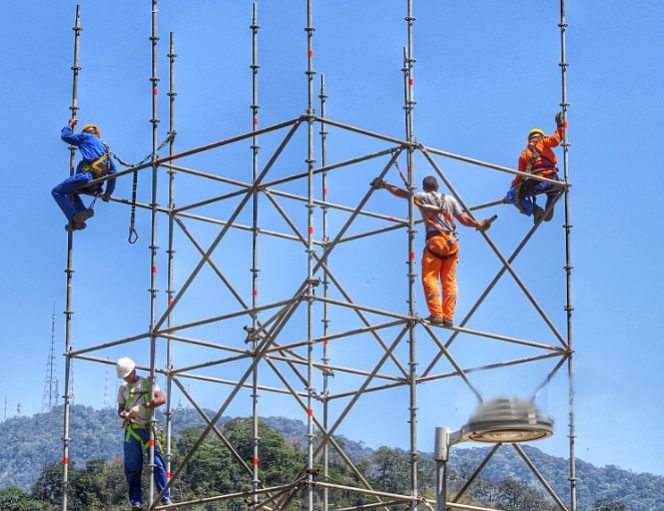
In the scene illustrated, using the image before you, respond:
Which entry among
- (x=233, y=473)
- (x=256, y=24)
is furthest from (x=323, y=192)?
(x=233, y=473)

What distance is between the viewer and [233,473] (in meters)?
60.8

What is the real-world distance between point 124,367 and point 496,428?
7510 millimetres

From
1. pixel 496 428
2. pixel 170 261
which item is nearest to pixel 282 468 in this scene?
pixel 170 261

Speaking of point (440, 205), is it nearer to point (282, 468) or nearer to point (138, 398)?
point (138, 398)

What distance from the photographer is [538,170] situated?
21.3 meters

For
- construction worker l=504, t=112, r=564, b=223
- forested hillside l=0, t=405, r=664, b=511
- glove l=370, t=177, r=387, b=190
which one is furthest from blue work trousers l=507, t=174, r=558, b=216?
forested hillside l=0, t=405, r=664, b=511

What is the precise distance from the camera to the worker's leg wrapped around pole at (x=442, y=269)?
1931cm

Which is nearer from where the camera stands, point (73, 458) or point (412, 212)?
point (412, 212)

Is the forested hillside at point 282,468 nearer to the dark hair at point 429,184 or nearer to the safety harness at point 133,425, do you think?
the safety harness at point 133,425

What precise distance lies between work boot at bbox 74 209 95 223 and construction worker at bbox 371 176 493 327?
4933 mm

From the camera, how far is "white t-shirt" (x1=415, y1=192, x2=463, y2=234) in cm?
1952

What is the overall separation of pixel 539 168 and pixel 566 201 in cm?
65

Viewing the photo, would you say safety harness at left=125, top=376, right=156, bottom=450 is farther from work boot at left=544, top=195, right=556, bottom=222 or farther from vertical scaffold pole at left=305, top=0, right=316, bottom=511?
work boot at left=544, top=195, right=556, bottom=222

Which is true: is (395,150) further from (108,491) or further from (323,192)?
(108,491)
